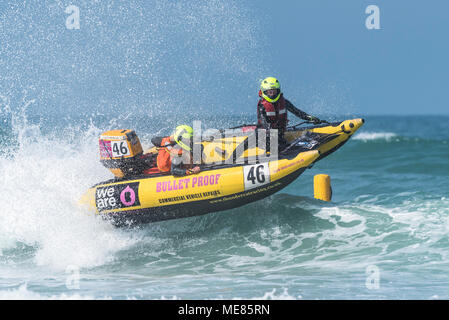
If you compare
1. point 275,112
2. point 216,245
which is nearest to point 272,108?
point 275,112

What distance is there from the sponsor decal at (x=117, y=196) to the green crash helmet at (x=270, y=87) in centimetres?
252

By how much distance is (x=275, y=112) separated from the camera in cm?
862

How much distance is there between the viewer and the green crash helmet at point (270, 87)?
8.48 m

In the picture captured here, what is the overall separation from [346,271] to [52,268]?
3.93 meters

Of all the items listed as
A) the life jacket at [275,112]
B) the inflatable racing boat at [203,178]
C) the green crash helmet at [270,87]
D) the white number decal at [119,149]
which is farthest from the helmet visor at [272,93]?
the white number decal at [119,149]

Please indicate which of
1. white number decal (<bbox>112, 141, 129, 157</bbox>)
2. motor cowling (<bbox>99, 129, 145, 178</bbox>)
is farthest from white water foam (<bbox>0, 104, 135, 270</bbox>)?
white number decal (<bbox>112, 141, 129, 157</bbox>)

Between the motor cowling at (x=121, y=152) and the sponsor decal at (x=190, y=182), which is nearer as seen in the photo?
the sponsor decal at (x=190, y=182)

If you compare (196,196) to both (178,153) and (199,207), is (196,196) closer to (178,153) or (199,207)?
(199,207)

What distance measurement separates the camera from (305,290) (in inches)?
220

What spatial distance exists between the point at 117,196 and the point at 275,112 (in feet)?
9.44

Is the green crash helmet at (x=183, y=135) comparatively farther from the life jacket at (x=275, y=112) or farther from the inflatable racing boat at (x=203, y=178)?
the life jacket at (x=275, y=112)

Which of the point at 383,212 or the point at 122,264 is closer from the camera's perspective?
the point at 122,264
